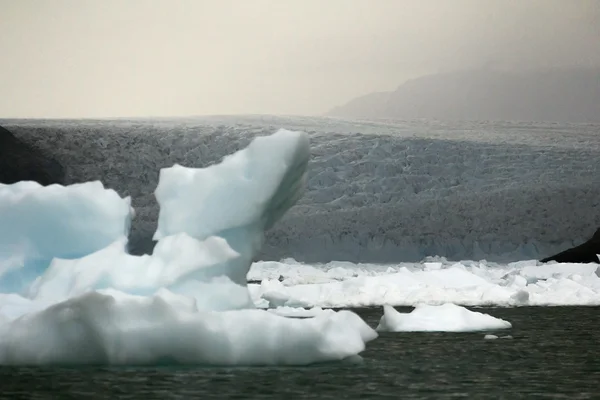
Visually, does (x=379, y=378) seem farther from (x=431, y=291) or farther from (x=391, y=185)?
(x=391, y=185)

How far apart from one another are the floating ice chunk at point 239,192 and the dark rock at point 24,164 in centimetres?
2122

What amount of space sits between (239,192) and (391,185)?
19459 millimetres

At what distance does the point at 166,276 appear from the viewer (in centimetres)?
860

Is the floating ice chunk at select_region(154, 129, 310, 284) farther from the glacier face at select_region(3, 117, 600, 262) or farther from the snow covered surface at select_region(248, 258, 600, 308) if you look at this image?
the glacier face at select_region(3, 117, 600, 262)

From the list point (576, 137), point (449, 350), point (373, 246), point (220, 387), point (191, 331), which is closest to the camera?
point (220, 387)

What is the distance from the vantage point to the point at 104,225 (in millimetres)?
9812

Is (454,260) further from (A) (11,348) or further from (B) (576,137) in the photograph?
(A) (11,348)

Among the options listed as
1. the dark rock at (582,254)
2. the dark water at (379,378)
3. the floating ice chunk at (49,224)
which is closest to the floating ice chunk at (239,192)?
the floating ice chunk at (49,224)

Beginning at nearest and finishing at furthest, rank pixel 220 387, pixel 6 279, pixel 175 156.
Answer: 1. pixel 220 387
2. pixel 6 279
3. pixel 175 156

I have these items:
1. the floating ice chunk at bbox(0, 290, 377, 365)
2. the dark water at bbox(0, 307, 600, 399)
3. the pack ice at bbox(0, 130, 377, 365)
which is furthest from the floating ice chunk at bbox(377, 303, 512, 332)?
the floating ice chunk at bbox(0, 290, 377, 365)

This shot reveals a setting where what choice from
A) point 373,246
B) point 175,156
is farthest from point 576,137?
point 175,156

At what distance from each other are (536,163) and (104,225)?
21374mm

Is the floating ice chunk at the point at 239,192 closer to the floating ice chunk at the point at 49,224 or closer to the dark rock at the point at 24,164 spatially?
the floating ice chunk at the point at 49,224

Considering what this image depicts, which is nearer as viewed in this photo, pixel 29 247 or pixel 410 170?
pixel 29 247
